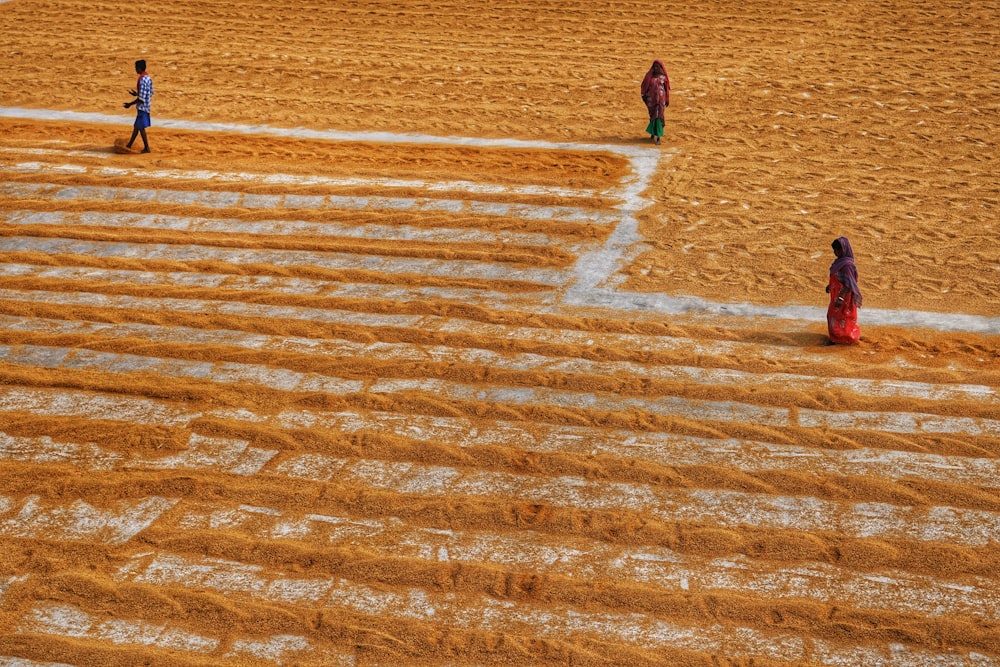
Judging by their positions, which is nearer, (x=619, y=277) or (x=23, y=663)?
(x=23, y=663)

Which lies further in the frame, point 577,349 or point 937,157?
point 937,157

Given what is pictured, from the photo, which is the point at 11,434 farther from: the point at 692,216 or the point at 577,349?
the point at 692,216

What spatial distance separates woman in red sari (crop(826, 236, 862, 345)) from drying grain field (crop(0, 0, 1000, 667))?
229 millimetres

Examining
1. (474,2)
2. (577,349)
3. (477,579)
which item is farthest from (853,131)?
(477,579)

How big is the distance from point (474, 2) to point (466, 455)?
49.7ft

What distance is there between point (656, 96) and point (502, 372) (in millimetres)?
6782

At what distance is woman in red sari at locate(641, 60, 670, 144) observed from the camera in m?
14.5

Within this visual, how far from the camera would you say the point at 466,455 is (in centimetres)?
796

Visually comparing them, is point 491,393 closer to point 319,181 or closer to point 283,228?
point 283,228

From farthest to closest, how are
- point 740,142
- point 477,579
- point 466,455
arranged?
point 740,142
point 466,455
point 477,579

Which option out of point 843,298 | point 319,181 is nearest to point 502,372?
point 843,298

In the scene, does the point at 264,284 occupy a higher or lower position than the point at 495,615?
higher

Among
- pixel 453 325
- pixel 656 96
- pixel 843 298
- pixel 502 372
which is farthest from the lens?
pixel 656 96

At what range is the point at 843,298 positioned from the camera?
9.34m
